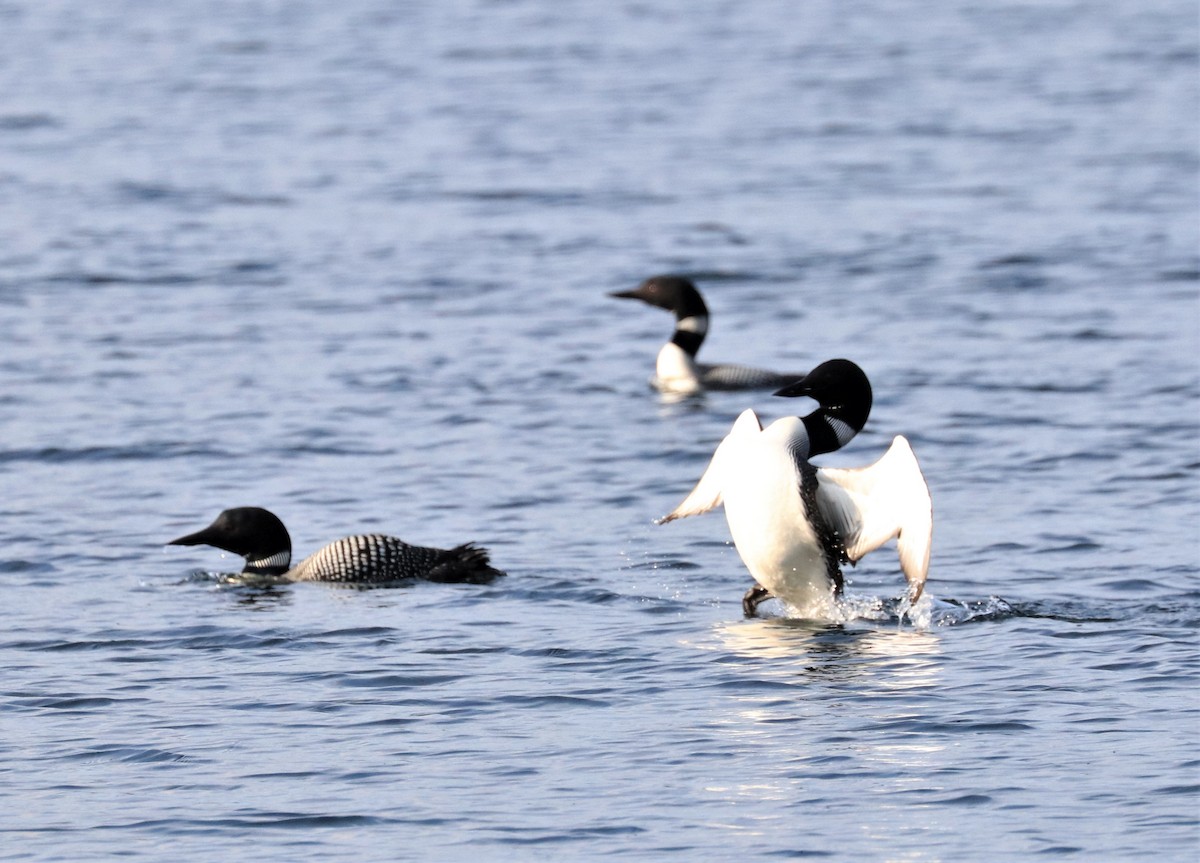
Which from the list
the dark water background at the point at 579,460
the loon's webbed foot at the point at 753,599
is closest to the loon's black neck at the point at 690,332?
the dark water background at the point at 579,460

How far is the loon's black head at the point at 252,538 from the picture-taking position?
1086 cm

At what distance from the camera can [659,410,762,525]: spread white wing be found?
390 inches

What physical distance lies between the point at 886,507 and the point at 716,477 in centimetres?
86

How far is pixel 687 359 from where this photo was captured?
16391 mm

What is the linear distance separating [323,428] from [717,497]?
4846 millimetres

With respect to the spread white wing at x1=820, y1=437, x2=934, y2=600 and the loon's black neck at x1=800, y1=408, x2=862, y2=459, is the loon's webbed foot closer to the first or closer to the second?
the spread white wing at x1=820, y1=437, x2=934, y2=600

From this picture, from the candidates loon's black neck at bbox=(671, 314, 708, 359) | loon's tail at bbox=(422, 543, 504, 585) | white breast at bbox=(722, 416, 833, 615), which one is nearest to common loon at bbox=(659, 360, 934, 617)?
white breast at bbox=(722, 416, 833, 615)

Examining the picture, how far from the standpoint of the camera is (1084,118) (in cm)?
2980

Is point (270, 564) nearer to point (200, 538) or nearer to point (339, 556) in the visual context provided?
point (200, 538)

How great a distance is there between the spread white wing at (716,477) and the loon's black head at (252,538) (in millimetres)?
Result: 2024

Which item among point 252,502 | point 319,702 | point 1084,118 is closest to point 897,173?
point 1084,118

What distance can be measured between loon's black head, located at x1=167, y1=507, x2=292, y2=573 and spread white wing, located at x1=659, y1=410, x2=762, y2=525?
202 centimetres

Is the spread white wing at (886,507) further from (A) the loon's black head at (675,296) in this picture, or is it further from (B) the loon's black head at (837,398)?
(A) the loon's black head at (675,296)

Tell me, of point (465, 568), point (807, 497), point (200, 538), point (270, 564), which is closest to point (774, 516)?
point (807, 497)
